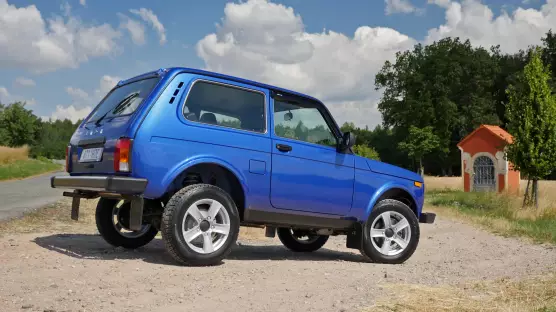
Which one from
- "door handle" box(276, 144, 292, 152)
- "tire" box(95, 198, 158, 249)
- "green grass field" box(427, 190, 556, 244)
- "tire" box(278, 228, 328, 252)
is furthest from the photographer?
"green grass field" box(427, 190, 556, 244)

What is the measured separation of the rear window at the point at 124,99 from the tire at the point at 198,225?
1.02 metres

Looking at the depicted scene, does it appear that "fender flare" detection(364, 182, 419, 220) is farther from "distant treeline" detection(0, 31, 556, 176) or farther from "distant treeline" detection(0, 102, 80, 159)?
"distant treeline" detection(0, 102, 80, 159)

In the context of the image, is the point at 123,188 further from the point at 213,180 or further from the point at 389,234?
the point at 389,234

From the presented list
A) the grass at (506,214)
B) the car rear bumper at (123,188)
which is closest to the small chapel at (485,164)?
the grass at (506,214)

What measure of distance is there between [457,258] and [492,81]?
54068 mm

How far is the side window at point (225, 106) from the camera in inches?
233

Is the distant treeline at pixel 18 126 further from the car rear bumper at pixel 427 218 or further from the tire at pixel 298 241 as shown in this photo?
the car rear bumper at pixel 427 218

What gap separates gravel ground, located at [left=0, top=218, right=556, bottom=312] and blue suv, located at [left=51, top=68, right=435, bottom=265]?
368 millimetres

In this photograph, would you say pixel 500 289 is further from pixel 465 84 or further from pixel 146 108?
pixel 465 84

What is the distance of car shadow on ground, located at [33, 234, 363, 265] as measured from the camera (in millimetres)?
6230

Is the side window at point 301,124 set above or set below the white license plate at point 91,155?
above

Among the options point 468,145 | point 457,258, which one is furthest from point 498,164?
point 457,258

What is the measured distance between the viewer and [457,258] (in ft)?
28.1

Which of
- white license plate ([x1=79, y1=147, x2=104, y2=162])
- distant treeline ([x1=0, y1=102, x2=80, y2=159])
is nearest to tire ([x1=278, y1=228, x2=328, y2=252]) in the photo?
white license plate ([x1=79, y1=147, x2=104, y2=162])
